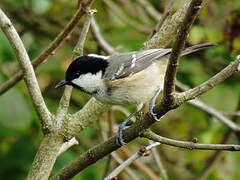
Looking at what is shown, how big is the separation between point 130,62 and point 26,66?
79 cm

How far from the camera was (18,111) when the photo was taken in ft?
9.12

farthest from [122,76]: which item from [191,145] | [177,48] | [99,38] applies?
[177,48]

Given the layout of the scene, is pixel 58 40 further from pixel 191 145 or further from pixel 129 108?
pixel 129 108

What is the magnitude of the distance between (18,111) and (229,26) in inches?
63.6

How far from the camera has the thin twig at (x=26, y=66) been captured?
169 cm

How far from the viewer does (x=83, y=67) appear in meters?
2.30

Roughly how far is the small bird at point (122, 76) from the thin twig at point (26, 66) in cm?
35

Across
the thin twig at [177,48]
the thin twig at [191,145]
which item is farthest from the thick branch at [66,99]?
the thin twig at [177,48]

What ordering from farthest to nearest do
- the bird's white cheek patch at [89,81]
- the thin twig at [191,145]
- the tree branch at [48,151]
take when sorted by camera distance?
the bird's white cheek patch at [89,81] → the tree branch at [48,151] → the thin twig at [191,145]

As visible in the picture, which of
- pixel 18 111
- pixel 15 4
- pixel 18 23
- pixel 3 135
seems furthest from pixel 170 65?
pixel 18 23

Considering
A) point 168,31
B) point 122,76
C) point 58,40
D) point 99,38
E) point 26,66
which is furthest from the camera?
point 99,38

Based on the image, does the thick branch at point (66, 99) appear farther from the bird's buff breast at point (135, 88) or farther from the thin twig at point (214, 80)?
the thin twig at point (214, 80)

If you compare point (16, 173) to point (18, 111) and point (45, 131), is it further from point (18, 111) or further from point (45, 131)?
point (45, 131)

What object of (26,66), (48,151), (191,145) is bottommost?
(191,145)
